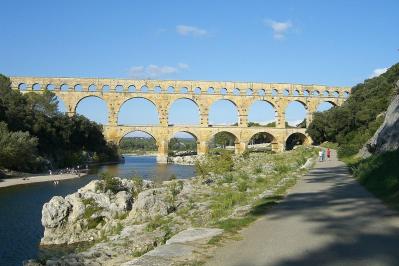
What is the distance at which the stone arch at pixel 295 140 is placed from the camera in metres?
67.0

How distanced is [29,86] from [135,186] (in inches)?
1878

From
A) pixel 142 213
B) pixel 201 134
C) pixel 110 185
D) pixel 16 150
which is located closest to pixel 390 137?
pixel 142 213

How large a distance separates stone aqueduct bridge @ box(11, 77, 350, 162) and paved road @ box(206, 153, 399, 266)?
5309 cm

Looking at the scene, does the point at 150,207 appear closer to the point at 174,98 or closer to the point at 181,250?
the point at 181,250

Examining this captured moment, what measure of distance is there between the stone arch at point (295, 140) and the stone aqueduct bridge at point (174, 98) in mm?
356

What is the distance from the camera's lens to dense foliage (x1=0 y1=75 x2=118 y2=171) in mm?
36816

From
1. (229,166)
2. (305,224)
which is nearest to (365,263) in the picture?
(305,224)

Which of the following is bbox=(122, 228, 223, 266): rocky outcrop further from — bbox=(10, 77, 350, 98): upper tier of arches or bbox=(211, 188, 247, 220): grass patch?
bbox=(10, 77, 350, 98): upper tier of arches

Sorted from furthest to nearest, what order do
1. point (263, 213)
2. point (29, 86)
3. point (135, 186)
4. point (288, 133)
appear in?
point (288, 133) → point (29, 86) → point (135, 186) → point (263, 213)

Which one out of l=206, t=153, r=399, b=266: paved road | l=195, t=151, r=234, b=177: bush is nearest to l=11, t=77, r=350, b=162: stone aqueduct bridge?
l=195, t=151, r=234, b=177: bush

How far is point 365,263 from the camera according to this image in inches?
187

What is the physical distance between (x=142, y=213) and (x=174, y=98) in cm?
5048

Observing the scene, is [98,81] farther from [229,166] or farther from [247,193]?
[247,193]

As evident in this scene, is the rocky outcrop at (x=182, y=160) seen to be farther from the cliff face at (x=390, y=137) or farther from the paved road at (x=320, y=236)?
the paved road at (x=320, y=236)
